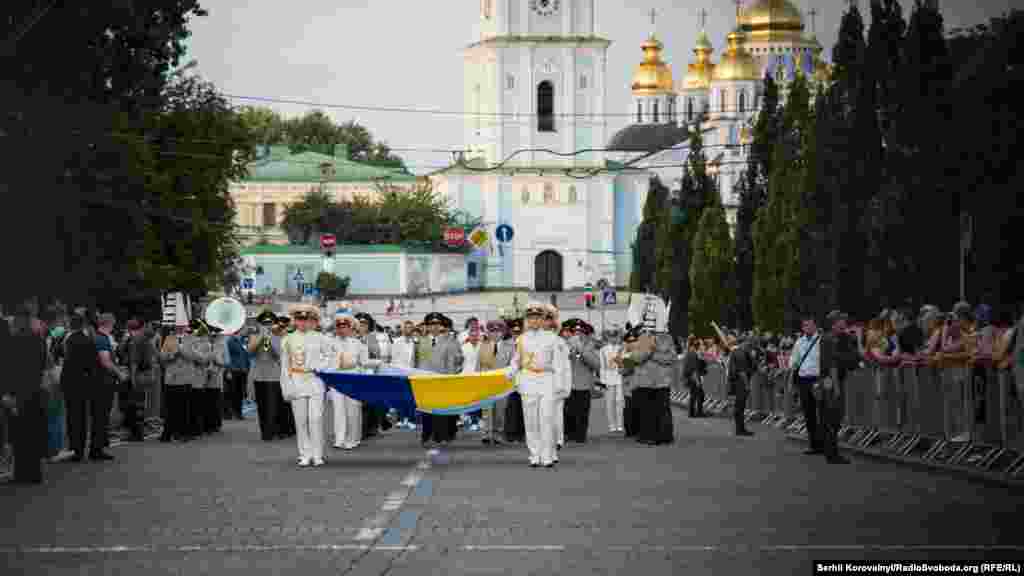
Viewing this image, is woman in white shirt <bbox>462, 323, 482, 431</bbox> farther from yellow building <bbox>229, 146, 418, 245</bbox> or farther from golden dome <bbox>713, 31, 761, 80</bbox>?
golden dome <bbox>713, 31, 761, 80</bbox>

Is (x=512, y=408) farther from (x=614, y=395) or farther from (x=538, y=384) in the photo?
(x=538, y=384)

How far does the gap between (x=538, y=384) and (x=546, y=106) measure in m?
116

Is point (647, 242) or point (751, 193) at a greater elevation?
point (751, 193)

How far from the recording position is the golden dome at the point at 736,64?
167125 millimetres

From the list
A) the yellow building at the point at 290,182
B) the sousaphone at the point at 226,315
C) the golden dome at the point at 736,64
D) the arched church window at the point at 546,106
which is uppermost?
the golden dome at the point at 736,64

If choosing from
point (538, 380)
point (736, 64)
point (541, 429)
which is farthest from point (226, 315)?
point (736, 64)

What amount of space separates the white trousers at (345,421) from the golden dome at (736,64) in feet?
456

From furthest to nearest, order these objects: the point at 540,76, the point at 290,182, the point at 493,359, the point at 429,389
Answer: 1. the point at 290,182
2. the point at 540,76
3. the point at 493,359
4. the point at 429,389

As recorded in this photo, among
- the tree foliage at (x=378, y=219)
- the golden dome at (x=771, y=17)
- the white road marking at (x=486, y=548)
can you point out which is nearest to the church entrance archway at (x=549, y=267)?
the tree foliage at (x=378, y=219)

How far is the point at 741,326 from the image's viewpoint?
6581 cm

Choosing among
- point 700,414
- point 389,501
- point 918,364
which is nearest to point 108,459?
point 389,501

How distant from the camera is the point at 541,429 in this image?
976 inches

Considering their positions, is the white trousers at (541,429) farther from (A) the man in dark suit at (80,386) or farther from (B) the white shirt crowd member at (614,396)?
(B) the white shirt crowd member at (614,396)

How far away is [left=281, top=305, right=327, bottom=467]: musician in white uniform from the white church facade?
110917mm
